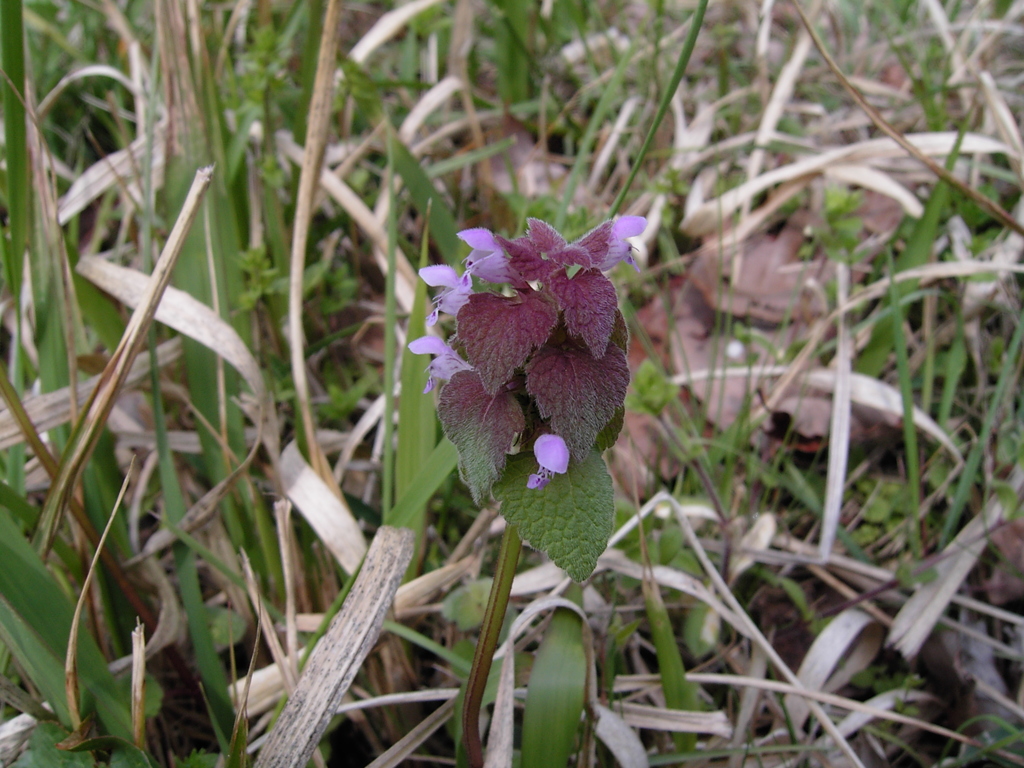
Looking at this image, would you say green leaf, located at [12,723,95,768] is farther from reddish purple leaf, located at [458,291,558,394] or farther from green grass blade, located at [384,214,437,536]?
reddish purple leaf, located at [458,291,558,394]

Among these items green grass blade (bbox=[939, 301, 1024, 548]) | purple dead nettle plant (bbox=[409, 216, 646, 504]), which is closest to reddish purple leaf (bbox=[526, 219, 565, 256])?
purple dead nettle plant (bbox=[409, 216, 646, 504])

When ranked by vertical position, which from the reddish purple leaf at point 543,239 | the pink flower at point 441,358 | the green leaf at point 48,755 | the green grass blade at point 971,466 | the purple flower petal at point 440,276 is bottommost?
the green grass blade at point 971,466

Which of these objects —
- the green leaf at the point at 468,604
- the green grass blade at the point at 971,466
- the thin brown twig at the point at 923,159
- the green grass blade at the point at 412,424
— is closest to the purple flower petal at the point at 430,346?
the green grass blade at the point at 412,424

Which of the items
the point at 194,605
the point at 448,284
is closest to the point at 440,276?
the point at 448,284

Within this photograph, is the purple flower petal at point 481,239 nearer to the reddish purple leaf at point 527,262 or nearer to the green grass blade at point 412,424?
the reddish purple leaf at point 527,262

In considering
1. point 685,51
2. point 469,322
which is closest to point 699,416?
point 685,51

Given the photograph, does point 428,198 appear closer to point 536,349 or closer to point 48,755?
point 536,349
